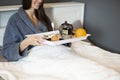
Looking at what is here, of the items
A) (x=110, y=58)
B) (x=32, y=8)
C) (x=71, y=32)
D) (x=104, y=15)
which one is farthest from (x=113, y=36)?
(x=32, y=8)

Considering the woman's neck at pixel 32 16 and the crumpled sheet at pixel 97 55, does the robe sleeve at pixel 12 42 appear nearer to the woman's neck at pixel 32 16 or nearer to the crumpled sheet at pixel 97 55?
the woman's neck at pixel 32 16

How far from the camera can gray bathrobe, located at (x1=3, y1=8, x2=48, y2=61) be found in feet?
5.72

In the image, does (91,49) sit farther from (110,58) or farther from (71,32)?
(71,32)

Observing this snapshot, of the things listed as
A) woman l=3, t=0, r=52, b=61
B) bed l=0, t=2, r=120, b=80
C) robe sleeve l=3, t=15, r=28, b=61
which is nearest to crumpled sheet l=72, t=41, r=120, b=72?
bed l=0, t=2, r=120, b=80

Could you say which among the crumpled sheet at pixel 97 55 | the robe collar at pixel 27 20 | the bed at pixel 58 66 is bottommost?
the crumpled sheet at pixel 97 55

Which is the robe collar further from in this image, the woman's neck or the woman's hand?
the woman's hand

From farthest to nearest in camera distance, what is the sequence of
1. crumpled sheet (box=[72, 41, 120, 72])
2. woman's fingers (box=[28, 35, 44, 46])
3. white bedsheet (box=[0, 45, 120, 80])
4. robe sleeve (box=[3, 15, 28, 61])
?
crumpled sheet (box=[72, 41, 120, 72])
robe sleeve (box=[3, 15, 28, 61])
woman's fingers (box=[28, 35, 44, 46])
white bedsheet (box=[0, 45, 120, 80])

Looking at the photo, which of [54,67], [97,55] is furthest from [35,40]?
[97,55]

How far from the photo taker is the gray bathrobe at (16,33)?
5.72ft

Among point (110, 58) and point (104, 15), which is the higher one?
point (104, 15)

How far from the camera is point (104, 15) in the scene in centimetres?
246

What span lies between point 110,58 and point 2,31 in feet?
3.37

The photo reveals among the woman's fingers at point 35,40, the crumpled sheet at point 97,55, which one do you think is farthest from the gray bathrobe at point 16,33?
the crumpled sheet at point 97,55

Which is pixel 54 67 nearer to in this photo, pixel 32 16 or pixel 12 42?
pixel 12 42
